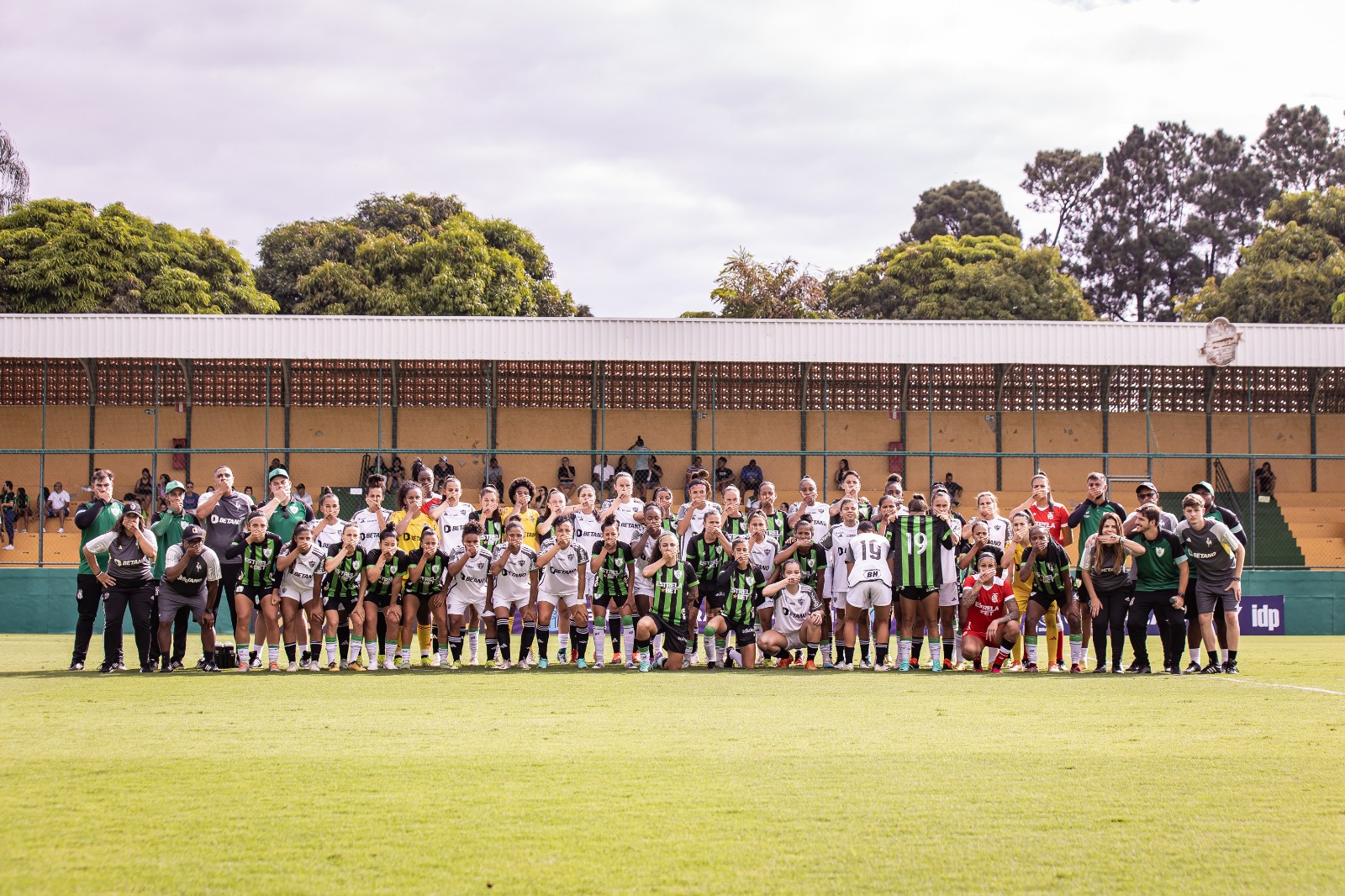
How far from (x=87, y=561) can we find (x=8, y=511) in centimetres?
1497

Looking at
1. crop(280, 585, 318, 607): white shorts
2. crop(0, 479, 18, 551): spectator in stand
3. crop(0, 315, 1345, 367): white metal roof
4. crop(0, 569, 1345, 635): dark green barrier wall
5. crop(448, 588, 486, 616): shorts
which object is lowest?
crop(0, 569, 1345, 635): dark green barrier wall

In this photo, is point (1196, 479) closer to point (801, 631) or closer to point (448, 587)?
point (801, 631)

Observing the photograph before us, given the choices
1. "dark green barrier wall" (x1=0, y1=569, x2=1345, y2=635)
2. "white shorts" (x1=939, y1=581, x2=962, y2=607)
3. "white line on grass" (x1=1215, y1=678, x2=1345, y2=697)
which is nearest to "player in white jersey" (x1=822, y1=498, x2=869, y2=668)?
"white shorts" (x1=939, y1=581, x2=962, y2=607)

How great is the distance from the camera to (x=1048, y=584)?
11953 mm

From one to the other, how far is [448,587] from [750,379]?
673 inches

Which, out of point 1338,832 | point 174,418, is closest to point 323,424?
point 174,418

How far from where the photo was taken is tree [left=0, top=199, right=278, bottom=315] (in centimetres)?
3816

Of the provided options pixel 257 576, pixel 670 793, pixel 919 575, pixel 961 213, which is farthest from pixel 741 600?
pixel 961 213

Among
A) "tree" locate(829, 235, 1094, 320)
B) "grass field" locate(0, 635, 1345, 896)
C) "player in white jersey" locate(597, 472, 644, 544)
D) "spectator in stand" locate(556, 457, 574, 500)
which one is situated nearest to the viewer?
"grass field" locate(0, 635, 1345, 896)

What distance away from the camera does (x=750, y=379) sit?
93.9 ft

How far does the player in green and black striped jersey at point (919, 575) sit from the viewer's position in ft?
39.8

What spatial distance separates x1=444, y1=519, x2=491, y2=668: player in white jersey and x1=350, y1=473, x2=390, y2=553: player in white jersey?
842 mm

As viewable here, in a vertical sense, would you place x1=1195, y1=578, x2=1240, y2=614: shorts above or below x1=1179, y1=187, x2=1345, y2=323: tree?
below

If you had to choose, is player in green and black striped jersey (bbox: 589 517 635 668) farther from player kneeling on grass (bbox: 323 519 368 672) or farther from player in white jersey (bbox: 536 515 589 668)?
player kneeling on grass (bbox: 323 519 368 672)
